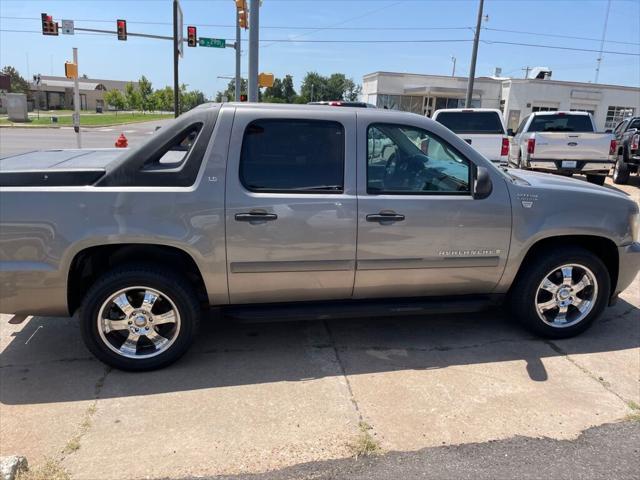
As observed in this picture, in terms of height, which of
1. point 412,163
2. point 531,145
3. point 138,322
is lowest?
point 138,322

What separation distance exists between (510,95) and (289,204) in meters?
45.1

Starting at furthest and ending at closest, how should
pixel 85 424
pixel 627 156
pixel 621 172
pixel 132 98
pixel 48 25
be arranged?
pixel 132 98 → pixel 48 25 → pixel 621 172 → pixel 627 156 → pixel 85 424

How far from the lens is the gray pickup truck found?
10.8ft

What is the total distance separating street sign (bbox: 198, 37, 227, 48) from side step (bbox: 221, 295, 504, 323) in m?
23.6

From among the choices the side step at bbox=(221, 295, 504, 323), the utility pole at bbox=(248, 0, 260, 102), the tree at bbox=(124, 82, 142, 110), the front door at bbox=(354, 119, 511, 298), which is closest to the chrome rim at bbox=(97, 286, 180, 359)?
the side step at bbox=(221, 295, 504, 323)

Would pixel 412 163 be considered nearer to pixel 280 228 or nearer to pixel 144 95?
pixel 280 228

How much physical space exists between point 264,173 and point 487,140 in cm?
957

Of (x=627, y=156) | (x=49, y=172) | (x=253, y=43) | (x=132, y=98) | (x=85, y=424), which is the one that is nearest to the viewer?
(x=85, y=424)

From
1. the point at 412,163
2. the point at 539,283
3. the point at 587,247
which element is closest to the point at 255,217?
the point at 412,163

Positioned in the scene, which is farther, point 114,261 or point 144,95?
point 144,95

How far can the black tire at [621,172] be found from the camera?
13.7m

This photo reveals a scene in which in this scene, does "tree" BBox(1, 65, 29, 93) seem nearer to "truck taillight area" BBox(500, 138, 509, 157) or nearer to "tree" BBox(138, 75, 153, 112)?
"tree" BBox(138, 75, 153, 112)

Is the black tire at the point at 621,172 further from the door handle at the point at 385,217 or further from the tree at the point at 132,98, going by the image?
the tree at the point at 132,98

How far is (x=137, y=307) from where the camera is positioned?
11.5 ft
